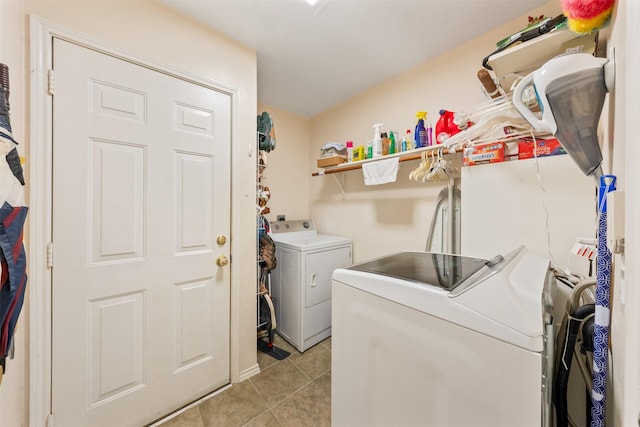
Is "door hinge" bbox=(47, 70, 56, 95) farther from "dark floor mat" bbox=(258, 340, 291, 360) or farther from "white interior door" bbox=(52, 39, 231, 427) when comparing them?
"dark floor mat" bbox=(258, 340, 291, 360)

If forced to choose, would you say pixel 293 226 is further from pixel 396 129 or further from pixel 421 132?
pixel 421 132

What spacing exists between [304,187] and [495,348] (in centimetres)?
270

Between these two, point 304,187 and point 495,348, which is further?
point 304,187

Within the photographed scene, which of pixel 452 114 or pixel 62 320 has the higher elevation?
pixel 452 114

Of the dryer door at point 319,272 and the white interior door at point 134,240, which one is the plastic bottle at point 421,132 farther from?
the white interior door at point 134,240

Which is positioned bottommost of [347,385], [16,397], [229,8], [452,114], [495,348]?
[16,397]

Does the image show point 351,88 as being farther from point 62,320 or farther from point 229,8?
point 62,320

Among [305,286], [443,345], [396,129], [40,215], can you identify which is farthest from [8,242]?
[396,129]

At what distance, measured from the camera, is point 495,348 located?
60 centimetres

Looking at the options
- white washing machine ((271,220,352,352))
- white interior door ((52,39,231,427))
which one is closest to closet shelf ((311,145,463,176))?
white washing machine ((271,220,352,352))

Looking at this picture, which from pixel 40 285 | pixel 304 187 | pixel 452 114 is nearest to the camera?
pixel 40 285

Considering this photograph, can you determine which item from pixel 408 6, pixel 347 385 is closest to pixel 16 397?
pixel 347 385

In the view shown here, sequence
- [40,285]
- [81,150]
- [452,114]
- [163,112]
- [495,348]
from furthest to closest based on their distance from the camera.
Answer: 1. [452,114]
2. [163,112]
3. [81,150]
4. [40,285]
5. [495,348]

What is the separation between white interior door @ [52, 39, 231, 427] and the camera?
1188 mm
